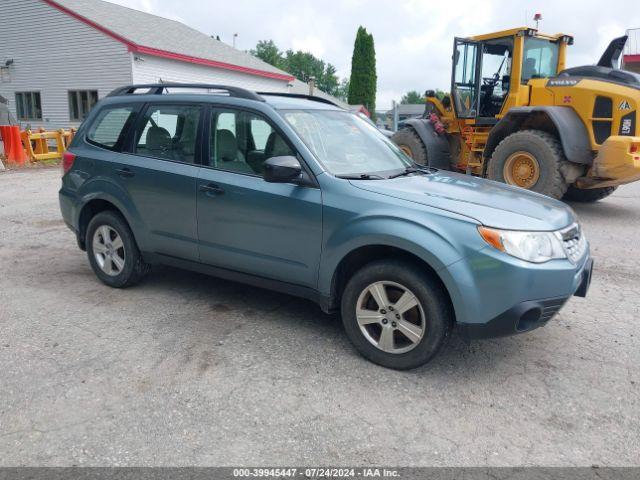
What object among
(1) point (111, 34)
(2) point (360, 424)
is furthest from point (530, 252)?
(1) point (111, 34)

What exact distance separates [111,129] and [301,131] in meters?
2.05

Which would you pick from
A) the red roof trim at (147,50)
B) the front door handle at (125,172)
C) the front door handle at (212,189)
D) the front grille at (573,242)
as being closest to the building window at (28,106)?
the red roof trim at (147,50)

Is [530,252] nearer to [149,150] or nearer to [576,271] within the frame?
[576,271]

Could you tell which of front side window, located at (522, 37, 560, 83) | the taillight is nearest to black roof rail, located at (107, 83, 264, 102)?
the taillight

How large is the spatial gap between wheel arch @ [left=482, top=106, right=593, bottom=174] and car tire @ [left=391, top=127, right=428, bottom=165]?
4.57 ft

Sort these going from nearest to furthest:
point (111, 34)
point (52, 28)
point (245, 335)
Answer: point (245, 335), point (111, 34), point (52, 28)

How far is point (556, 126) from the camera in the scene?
8.45 m

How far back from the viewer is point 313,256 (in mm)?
3791

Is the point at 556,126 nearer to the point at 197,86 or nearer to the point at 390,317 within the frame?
the point at 197,86

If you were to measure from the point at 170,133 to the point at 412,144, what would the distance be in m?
6.94

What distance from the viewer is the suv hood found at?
3.32 meters

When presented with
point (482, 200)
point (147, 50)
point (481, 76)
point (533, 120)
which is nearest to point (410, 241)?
point (482, 200)

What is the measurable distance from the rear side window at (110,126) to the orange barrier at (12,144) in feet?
40.1

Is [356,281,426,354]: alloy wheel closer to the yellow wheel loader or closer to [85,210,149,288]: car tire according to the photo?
[85,210,149,288]: car tire
